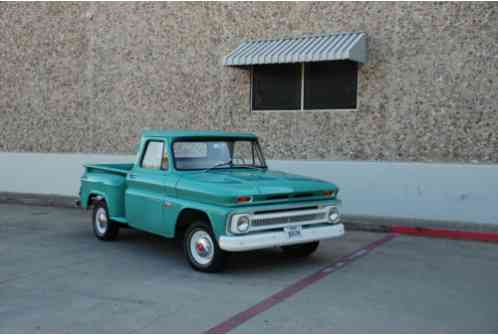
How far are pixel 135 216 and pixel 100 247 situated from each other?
41.5 inches

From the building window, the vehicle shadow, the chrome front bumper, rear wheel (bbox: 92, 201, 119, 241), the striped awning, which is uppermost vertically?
the striped awning

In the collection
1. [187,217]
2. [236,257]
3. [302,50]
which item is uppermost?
[302,50]

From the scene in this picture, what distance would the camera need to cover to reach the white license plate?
6.81 metres

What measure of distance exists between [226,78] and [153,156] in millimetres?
5300

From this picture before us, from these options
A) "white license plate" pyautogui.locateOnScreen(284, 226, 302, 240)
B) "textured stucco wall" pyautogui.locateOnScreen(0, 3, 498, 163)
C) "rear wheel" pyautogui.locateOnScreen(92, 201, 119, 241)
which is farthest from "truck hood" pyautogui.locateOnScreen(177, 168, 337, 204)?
"textured stucco wall" pyautogui.locateOnScreen(0, 3, 498, 163)

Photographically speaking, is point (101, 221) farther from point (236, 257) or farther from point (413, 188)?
point (413, 188)

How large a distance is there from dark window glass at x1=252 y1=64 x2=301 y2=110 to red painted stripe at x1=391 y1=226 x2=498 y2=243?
3617 mm

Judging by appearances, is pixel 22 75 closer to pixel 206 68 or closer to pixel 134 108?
pixel 134 108

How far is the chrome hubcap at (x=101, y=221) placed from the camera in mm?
Answer: 9039

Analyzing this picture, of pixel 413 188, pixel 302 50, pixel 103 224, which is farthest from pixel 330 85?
pixel 103 224

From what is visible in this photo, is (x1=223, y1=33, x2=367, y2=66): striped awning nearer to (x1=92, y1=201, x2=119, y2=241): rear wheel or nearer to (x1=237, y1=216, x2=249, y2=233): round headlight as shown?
(x1=92, y1=201, x2=119, y2=241): rear wheel

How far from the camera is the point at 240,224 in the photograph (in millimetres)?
6566

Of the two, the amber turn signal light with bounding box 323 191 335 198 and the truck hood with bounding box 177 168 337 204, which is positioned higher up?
the truck hood with bounding box 177 168 337 204

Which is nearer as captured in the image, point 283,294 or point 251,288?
point 283,294
